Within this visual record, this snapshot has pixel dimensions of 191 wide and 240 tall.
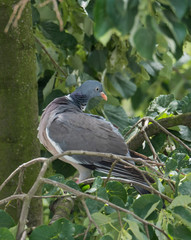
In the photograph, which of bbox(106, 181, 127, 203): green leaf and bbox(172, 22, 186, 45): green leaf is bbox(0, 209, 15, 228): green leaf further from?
bbox(172, 22, 186, 45): green leaf

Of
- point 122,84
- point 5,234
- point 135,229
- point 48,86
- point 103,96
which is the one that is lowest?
point 122,84

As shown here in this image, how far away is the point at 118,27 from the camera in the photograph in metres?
0.75

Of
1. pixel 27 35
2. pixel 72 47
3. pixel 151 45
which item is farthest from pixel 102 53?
pixel 151 45

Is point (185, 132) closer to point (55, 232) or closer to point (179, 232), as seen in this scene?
point (179, 232)

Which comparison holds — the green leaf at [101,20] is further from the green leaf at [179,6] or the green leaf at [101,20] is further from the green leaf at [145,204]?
the green leaf at [145,204]

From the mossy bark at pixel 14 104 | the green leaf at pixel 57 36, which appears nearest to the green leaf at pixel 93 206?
the mossy bark at pixel 14 104

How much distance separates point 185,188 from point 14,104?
0.75 meters

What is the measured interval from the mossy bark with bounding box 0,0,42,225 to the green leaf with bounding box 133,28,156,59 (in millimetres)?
948

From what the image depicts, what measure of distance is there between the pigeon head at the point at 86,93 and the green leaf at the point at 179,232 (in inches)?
45.4

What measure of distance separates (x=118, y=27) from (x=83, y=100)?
151 cm

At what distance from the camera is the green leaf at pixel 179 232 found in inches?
41.2

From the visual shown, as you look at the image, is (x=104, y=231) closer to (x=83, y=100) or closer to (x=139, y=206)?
(x=139, y=206)

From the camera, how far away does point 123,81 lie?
7.95 feet

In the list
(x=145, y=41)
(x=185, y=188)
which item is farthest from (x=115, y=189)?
(x=145, y=41)
